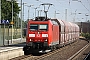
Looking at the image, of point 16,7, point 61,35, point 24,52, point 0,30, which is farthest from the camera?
point 16,7

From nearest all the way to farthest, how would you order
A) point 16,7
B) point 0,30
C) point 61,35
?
point 0,30
point 61,35
point 16,7

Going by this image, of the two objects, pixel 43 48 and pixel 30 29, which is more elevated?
pixel 30 29

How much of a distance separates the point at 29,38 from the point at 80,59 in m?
5.67

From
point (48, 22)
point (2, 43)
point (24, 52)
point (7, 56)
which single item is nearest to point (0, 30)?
point (2, 43)

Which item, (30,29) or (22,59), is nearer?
(22,59)

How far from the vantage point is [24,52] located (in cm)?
2795

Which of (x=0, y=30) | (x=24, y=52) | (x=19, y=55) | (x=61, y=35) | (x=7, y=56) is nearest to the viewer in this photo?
(x=7, y=56)

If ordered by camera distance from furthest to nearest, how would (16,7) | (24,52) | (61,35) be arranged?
(16,7) → (61,35) → (24,52)

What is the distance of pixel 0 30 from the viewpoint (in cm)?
3200

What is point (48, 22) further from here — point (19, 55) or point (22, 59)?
point (22, 59)

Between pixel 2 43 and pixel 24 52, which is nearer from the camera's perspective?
pixel 24 52

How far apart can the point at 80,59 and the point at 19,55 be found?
5.67m

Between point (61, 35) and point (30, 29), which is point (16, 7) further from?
point (30, 29)

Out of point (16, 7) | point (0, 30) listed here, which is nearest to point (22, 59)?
point (0, 30)
